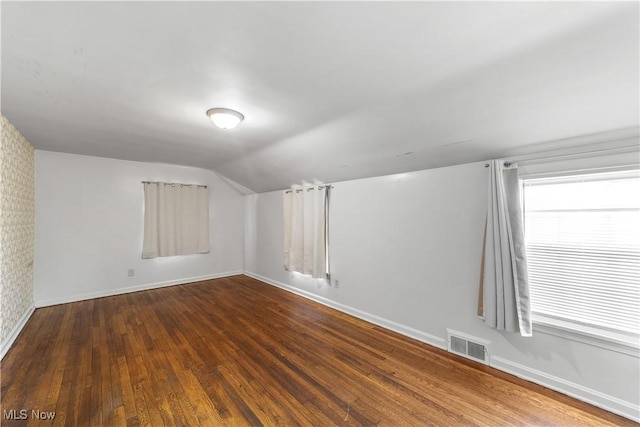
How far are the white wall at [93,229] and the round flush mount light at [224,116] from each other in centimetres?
335

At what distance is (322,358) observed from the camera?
2.47 m

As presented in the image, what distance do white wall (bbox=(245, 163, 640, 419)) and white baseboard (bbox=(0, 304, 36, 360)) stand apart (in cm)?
345

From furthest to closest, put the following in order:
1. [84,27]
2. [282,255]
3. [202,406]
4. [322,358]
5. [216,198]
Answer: [216,198] → [282,255] → [322,358] → [202,406] → [84,27]

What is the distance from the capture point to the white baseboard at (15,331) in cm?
251

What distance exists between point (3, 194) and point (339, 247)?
3.75 m

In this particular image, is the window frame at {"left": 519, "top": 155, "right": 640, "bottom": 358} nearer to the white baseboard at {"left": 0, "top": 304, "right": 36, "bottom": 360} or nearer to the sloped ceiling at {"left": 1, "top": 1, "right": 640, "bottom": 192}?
the sloped ceiling at {"left": 1, "top": 1, "right": 640, "bottom": 192}

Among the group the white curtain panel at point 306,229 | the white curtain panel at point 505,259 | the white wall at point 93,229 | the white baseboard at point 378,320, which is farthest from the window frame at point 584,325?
the white wall at point 93,229

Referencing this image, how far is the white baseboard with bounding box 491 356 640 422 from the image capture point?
5.77 feet

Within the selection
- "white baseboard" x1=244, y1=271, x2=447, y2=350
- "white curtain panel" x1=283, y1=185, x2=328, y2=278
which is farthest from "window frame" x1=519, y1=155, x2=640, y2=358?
"white curtain panel" x1=283, y1=185, x2=328, y2=278

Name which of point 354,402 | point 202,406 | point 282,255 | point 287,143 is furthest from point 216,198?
point 354,402

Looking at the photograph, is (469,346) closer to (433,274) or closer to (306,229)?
(433,274)

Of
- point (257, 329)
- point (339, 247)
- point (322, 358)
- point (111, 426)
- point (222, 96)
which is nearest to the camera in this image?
point (111, 426)

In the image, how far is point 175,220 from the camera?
5.03m

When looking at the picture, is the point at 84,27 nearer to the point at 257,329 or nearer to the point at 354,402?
the point at 354,402
